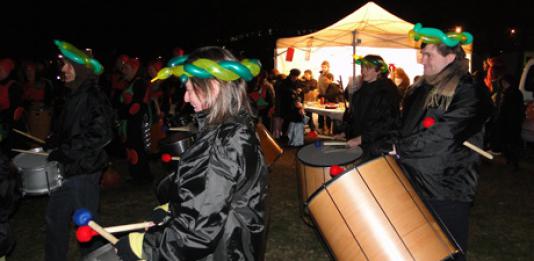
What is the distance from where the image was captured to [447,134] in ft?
9.32

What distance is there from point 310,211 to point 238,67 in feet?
4.07

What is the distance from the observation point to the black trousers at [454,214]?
2.94 meters

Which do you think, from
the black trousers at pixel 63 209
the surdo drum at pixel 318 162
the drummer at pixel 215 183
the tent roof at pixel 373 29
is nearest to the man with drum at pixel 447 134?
the surdo drum at pixel 318 162

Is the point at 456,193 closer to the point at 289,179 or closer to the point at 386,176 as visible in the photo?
the point at 386,176

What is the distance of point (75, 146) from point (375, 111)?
9.23 ft

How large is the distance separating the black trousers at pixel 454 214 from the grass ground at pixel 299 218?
5.25ft

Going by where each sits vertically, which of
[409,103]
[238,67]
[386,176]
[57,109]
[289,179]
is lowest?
[289,179]

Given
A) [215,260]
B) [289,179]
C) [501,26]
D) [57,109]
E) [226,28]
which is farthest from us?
[501,26]

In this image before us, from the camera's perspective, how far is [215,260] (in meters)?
1.88

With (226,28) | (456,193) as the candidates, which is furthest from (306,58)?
(226,28)

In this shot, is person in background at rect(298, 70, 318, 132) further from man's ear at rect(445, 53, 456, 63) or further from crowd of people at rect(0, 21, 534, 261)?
man's ear at rect(445, 53, 456, 63)

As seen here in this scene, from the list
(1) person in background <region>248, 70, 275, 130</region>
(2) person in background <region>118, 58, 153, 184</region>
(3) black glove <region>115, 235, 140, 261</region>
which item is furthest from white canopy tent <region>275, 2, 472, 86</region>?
(3) black glove <region>115, 235, 140, 261</region>

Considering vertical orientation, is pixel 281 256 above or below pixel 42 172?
below

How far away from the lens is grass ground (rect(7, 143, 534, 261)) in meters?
4.48
